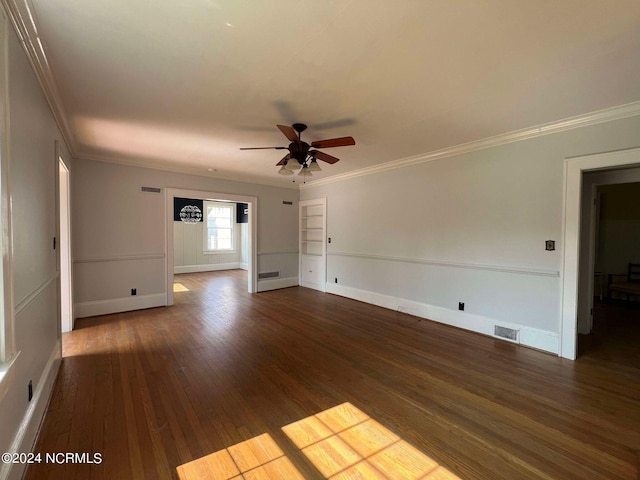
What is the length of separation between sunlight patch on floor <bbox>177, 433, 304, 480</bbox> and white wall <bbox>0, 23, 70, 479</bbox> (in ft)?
2.86

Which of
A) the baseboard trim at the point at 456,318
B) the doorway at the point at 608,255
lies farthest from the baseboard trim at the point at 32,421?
the doorway at the point at 608,255

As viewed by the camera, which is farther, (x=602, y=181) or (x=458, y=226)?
(x=458, y=226)

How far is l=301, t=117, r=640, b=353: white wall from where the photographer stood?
312 cm

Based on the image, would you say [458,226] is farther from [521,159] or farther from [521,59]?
[521,59]

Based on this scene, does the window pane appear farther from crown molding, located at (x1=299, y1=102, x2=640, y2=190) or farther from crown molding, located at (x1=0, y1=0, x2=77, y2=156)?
crown molding, located at (x1=0, y1=0, x2=77, y2=156)

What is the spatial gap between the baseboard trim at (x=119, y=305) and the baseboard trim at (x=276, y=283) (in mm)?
1970

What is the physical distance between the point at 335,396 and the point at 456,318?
250cm

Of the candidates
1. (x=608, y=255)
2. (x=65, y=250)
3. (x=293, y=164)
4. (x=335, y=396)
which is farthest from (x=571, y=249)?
(x=65, y=250)

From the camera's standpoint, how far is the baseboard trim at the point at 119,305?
14.0 ft

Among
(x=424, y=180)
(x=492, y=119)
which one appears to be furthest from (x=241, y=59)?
(x=424, y=180)

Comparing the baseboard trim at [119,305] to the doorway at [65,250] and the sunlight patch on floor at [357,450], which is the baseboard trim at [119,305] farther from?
the sunlight patch on floor at [357,450]

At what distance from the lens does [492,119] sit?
2.93 meters

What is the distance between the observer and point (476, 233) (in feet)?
12.4

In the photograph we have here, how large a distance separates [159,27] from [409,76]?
1717mm
